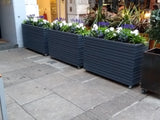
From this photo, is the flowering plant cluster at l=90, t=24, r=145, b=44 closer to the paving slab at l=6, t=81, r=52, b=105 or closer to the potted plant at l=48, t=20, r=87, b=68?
the potted plant at l=48, t=20, r=87, b=68

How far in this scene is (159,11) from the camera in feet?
9.63

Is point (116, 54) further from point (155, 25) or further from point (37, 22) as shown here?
point (37, 22)

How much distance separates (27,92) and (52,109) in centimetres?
73

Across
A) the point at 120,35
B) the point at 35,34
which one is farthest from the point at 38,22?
the point at 120,35

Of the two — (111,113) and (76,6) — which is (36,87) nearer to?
(111,113)

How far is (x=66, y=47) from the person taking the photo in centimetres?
443

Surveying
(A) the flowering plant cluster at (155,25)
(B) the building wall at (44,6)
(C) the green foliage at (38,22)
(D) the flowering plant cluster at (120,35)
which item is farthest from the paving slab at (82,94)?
(B) the building wall at (44,6)

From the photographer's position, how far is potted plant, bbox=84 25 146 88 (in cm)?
319

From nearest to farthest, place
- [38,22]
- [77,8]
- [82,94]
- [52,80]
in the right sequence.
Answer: [82,94] → [52,80] → [38,22] → [77,8]

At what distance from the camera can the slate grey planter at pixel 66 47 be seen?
4156 millimetres

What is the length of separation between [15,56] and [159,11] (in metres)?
3.85

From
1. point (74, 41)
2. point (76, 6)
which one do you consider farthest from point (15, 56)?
point (76, 6)

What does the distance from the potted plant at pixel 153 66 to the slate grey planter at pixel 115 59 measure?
0.21 m

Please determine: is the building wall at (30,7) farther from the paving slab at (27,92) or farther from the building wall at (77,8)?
the paving slab at (27,92)
